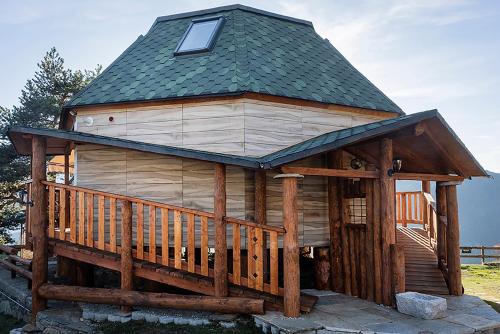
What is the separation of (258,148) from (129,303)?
3.81m

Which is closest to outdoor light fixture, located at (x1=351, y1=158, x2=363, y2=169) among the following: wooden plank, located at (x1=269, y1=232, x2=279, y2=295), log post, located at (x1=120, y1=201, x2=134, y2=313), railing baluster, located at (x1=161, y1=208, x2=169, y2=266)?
wooden plank, located at (x1=269, y1=232, x2=279, y2=295)

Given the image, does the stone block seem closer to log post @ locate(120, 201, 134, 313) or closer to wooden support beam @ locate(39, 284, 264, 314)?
wooden support beam @ locate(39, 284, 264, 314)

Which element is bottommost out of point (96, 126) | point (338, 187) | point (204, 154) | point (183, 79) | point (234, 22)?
point (338, 187)

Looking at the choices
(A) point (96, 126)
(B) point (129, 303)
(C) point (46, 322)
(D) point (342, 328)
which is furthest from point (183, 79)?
(D) point (342, 328)

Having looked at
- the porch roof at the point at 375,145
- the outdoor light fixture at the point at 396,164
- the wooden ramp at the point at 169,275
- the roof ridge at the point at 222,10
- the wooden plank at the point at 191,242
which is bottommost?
the wooden ramp at the point at 169,275

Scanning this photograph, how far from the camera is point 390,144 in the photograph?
7.90 metres

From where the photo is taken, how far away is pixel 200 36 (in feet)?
36.1

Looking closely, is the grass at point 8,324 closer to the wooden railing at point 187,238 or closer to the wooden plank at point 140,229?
the wooden railing at point 187,238

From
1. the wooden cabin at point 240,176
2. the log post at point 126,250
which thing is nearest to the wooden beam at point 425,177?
the wooden cabin at point 240,176

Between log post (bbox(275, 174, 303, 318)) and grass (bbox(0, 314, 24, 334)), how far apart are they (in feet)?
19.7

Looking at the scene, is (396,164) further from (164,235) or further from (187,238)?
(164,235)

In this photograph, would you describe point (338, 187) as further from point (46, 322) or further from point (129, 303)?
point (46, 322)

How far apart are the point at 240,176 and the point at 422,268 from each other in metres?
4.62

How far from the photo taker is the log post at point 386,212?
785 cm
